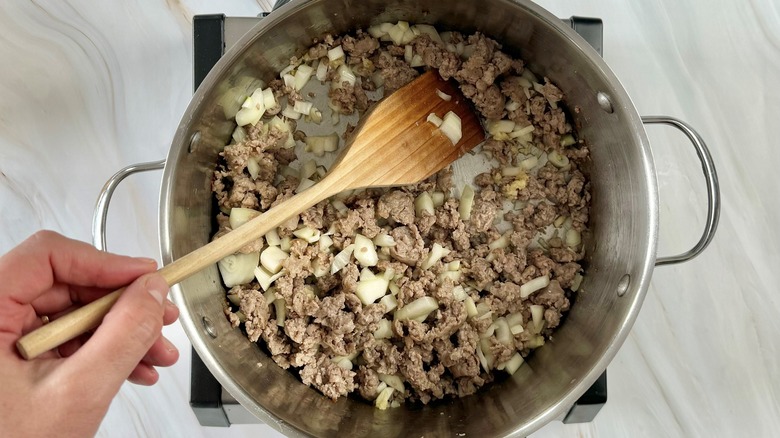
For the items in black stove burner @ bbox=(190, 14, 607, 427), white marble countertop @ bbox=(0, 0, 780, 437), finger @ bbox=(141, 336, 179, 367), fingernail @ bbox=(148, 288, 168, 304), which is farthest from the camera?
white marble countertop @ bbox=(0, 0, 780, 437)

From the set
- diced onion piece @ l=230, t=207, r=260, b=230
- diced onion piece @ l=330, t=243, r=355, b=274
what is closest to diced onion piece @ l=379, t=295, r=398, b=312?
diced onion piece @ l=330, t=243, r=355, b=274

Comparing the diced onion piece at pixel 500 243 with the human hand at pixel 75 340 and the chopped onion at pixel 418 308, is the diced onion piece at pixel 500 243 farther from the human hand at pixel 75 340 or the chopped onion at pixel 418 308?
the human hand at pixel 75 340

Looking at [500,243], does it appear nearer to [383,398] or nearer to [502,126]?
[502,126]

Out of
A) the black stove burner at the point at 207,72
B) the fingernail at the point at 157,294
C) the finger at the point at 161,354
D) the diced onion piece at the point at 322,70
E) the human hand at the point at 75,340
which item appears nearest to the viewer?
the human hand at the point at 75,340

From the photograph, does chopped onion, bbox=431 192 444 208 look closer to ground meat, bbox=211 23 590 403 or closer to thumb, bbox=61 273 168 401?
ground meat, bbox=211 23 590 403

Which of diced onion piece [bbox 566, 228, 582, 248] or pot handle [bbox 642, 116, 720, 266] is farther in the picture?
diced onion piece [bbox 566, 228, 582, 248]

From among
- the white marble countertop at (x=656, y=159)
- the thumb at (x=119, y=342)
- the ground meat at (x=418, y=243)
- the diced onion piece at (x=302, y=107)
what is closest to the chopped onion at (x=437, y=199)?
the ground meat at (x=418, y=243)
